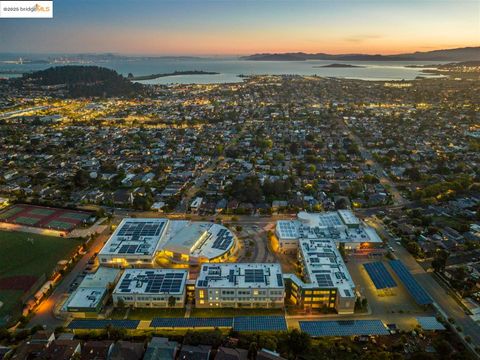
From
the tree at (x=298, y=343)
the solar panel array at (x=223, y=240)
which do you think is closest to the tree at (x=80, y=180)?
the solar panel array at (x=223, y=240)

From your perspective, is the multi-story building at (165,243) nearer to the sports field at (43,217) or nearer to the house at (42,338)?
the sports field at (43,217)

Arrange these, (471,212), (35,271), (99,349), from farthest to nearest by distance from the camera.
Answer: (471,212) < (35,271) < (99,349)

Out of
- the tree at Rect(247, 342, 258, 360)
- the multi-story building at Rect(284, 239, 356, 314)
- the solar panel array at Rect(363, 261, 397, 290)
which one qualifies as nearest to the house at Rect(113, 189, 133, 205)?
the multi-story building at Rect(284, 239, 356, 314)

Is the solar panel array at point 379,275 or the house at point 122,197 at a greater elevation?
the house at point 122,197

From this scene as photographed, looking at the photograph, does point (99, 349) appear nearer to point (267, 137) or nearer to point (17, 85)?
point (267, 137)

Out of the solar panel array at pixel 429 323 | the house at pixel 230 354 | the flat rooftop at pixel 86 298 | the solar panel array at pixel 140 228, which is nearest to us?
the house at pixel 230 354

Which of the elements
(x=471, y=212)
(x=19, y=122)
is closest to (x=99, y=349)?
(x=471, y=212)

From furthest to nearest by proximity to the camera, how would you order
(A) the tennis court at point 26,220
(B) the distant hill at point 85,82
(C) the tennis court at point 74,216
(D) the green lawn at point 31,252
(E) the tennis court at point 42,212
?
1. (B) the distant hill at point 85,82
2. (E) the tennis court at point 42,212
3. (C) the tennis court at point 74,216
4. (A) the tennis court at point 26,220
5. (D) the green lawn at point 31,252
